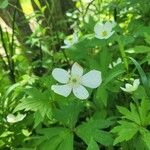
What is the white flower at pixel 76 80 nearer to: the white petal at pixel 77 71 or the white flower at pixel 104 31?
the white petal at pixel 77 71

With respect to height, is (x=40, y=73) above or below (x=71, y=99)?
below

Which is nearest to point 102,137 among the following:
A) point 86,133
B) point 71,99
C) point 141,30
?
point 86,133

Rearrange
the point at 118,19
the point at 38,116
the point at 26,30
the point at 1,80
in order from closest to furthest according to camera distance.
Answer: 1. the point at 38,116
2. the point at 1,80
3. the point at 118,19
4. the point at 26,30

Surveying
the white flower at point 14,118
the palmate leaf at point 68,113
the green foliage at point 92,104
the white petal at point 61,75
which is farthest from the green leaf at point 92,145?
the white flower at point 14,118

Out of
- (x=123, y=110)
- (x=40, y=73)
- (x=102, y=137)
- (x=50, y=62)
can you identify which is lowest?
(x=40, y=73)

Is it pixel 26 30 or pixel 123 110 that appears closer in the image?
pixel 123 110

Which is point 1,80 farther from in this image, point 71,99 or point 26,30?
point 26,30
